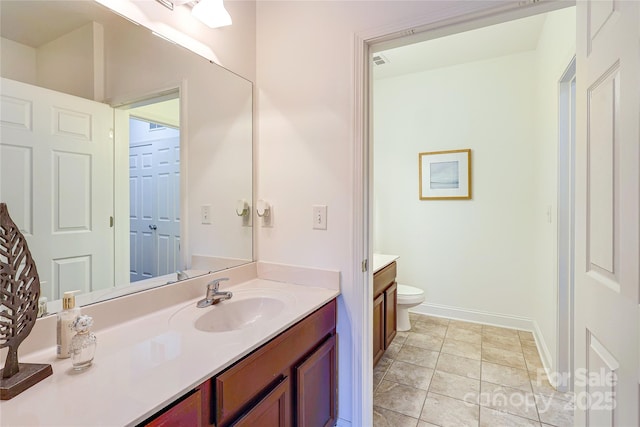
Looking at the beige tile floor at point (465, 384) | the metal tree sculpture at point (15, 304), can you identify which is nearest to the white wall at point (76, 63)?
the metal tree sculpture at point (15, 304)

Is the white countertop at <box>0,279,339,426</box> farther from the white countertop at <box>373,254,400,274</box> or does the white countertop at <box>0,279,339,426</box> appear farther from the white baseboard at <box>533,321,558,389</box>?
the white baseboard at <box>533,321,558,389</box>

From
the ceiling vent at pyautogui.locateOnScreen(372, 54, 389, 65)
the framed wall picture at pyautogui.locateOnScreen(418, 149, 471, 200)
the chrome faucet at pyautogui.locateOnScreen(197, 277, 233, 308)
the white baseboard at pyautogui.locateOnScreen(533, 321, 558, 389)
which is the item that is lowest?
the white baseboard at pyautogui.locateOnScreen(533, 321, 558, 389)

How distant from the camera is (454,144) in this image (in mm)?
3117

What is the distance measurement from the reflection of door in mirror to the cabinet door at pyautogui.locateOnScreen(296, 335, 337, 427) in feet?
2.50

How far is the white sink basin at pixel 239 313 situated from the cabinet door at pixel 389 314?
1.07m

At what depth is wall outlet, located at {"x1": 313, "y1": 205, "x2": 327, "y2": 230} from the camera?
5.20ft

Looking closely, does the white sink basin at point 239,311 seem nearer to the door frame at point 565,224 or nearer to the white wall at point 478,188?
the door frame at point 565,224

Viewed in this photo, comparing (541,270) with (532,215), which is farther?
(532,215)

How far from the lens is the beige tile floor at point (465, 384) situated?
1.74 meters

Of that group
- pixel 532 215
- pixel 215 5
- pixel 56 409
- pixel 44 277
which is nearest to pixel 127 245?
pixel 44 277

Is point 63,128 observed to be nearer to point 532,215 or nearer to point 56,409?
point 56,409

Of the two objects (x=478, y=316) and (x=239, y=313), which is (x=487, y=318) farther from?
(x=239, y=313)

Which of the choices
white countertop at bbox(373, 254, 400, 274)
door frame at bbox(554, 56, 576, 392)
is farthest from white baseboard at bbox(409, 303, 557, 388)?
white countertop at bbox(373, 254, 400, 274)

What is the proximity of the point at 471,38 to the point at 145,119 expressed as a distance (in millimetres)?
2644
